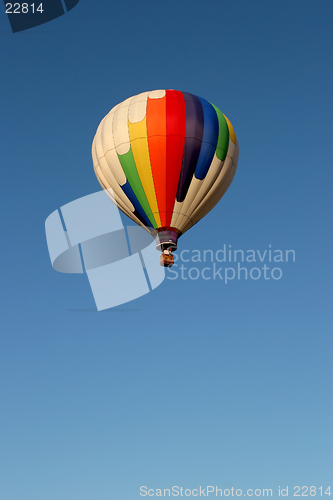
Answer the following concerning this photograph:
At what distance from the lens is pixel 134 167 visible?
59.9 ft

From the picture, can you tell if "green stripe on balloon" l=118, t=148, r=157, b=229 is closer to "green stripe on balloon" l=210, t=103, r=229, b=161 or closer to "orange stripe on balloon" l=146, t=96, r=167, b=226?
"orange stripe on balloon" l=146, t=96, r=167, b=226

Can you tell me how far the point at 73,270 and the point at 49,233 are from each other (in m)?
1.67

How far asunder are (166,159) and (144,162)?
702 millimetres

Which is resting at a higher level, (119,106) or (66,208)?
(119,106)

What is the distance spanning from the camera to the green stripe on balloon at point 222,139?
1859 cm

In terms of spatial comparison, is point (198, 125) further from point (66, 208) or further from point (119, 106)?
point (66, 208)

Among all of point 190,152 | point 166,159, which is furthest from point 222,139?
point 166,159

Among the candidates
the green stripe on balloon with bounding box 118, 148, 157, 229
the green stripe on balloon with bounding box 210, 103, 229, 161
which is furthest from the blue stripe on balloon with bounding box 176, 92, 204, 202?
the green stripe on balloon with bounding box 118, 148, 157, 229

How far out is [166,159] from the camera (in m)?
18.1

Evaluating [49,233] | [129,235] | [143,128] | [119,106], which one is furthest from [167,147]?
[49,233]

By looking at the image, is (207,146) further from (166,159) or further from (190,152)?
(166,159)

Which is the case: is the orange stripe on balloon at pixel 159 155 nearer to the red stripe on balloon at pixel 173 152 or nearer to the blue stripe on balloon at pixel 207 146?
the red stripe on balloon at pixel 173 152

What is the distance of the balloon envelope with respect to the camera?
1814 centimetres

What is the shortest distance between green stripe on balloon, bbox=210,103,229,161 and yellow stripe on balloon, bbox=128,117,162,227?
7.52 feet
